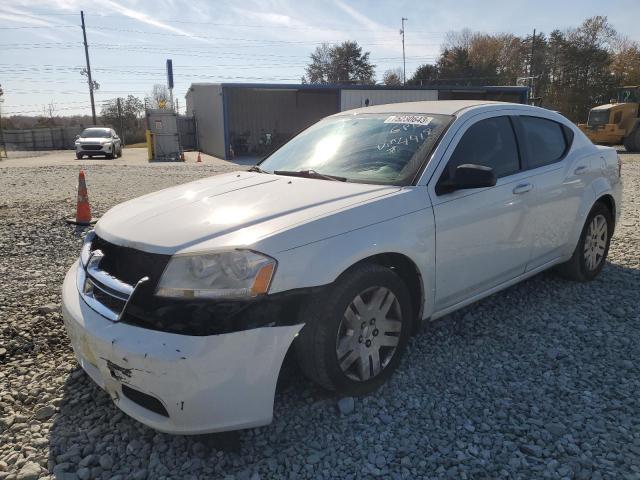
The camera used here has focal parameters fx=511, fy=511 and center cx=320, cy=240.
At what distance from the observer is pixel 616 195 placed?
4883mm

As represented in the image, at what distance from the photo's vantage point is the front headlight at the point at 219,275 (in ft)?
7.55

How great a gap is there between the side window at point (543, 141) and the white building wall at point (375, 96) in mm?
22024

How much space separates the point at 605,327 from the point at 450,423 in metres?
1.86

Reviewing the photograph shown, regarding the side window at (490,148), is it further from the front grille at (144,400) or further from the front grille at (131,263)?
the front grille at (144,400)

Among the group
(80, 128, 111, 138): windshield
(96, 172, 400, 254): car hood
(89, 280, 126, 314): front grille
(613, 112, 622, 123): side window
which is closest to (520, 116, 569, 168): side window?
(96, 172, 400, 254): car hood

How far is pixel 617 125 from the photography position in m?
24.4

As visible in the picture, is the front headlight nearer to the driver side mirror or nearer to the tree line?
the driver side mirror

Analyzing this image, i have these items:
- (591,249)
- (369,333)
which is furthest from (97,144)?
(369,333)

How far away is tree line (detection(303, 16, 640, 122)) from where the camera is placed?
149ft

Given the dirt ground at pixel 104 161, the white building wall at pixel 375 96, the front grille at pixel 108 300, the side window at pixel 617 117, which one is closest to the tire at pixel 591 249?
the front grille at pixel 108 300

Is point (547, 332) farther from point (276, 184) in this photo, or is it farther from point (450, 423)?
point (276, 184)

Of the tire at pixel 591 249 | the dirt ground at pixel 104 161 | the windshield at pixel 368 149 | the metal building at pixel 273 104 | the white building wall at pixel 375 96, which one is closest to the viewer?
the windshield at pixel 368 149

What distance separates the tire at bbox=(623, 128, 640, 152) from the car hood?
1010 inches

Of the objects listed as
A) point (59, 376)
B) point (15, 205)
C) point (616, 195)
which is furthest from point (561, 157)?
point (15, 205)
